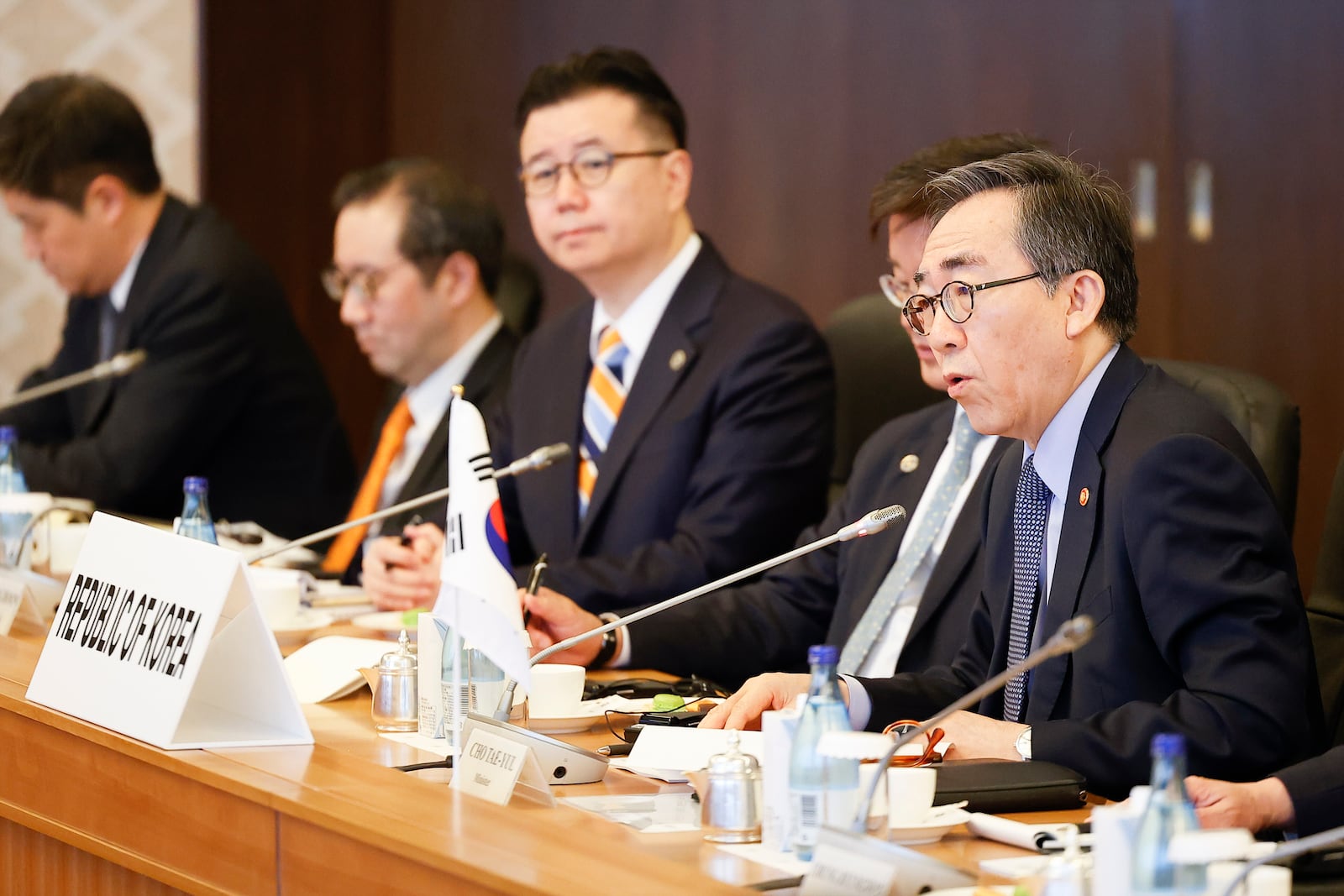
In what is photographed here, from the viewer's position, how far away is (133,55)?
17.0 ft

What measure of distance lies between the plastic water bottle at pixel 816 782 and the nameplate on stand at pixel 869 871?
10 cm

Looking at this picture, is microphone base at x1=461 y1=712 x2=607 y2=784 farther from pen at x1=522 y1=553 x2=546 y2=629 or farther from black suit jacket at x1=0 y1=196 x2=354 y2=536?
black suit jacket at x1=0 y1=196 x2=354 y2=536

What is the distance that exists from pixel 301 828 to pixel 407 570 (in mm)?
1330

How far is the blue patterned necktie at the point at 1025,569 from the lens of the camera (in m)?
1.89

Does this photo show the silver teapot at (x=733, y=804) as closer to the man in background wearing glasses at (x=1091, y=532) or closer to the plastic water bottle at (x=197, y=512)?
the man in background wearing glasses at (x=1091, y=532)

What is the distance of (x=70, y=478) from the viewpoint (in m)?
3.78

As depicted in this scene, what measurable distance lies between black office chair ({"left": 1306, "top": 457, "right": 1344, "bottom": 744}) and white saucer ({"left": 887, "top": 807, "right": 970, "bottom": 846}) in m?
0.82

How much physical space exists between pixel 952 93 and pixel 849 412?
126cm

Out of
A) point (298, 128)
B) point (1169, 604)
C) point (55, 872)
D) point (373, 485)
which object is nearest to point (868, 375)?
point (373, 485)

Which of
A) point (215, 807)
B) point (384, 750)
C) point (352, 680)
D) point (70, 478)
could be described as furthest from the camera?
point (70, 478)

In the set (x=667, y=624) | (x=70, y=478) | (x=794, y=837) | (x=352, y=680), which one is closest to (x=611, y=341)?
(x=667, y=624)

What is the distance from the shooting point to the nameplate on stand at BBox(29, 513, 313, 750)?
68.8 inches

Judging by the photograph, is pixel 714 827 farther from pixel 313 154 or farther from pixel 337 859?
pixel 313 154

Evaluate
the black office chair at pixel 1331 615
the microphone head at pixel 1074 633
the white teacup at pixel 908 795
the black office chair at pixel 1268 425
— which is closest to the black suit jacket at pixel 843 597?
the black office chair at pixel 1268 425
